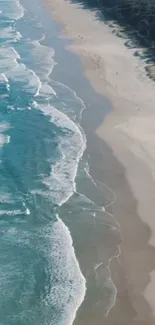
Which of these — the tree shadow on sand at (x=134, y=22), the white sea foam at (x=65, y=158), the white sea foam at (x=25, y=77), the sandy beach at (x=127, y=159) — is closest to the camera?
the sandy beach at (x=127, y=159)

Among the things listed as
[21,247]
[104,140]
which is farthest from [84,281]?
[104,140]

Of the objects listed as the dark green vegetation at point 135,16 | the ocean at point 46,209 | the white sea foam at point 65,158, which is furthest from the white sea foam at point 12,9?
the white sea foam at point 65,158

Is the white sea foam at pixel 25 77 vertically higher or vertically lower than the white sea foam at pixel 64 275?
lower

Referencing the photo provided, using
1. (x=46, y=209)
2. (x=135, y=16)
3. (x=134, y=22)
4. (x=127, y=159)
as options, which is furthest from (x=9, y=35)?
(x=46, y=209)

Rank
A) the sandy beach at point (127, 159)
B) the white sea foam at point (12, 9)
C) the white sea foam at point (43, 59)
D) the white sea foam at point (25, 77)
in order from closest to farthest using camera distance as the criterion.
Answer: the sandy beach at point (127, 159)
the white sea foam at point (25, 77)
the white sea foam at point (43, 59)
the white sea foam at point (12, 9)

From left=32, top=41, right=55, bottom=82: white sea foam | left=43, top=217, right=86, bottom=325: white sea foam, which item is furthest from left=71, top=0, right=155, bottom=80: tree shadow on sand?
left=43, top=217, right=86, bottom=325: white sea foam

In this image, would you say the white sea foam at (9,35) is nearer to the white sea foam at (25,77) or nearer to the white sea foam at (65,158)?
the white sea foam at (25,77)
